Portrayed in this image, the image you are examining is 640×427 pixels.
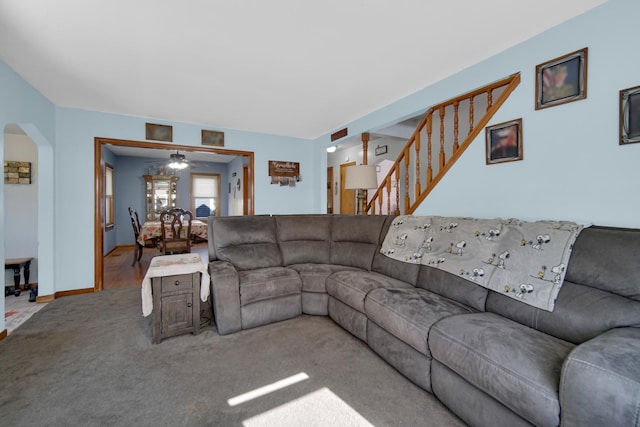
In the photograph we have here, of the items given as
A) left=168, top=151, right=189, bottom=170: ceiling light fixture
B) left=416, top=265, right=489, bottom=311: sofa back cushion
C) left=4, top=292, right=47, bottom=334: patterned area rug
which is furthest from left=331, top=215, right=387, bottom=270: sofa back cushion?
left=168, top=151, right=189, bottom=170: ceiling light fixture

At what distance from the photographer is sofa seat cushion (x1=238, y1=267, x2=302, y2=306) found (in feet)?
8.14

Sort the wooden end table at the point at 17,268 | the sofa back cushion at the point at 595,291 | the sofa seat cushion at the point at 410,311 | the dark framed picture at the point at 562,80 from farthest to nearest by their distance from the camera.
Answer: the wooden end table at the point at 17,268 < the dark framed picture at the point at 562,80 < the sofa seat cushion at the point at 410,311 < the sofa back cushion at the point at 595,291

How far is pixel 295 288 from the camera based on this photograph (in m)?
2.70

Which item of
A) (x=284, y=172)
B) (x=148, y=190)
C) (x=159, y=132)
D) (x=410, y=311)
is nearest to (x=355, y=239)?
(x=410, y=311)

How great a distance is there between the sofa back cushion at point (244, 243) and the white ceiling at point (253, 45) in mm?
1467

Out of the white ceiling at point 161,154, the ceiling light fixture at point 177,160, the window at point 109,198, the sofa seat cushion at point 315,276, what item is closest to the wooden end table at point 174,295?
the sofa seat cushion at point 315,276

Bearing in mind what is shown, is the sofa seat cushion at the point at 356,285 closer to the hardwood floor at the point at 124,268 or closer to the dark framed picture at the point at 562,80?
the dark framed picture at the point at 562,80

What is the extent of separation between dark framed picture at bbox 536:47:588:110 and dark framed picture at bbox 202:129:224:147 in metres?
3.94

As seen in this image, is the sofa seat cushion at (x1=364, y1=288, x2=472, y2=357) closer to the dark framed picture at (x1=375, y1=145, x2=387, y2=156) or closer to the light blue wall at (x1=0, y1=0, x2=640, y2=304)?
the light blue wall at (x1=0, y1=0, x2=640, y2=304)

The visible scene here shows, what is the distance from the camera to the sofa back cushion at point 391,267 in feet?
7.63

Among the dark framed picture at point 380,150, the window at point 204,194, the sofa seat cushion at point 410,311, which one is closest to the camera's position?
the sofa seat cushion at point 410,311

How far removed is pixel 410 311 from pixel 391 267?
0.81 metres

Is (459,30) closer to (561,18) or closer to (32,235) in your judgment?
(561,18)

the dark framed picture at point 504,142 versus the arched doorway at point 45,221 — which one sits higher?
the dark framed picture at point 504,142
